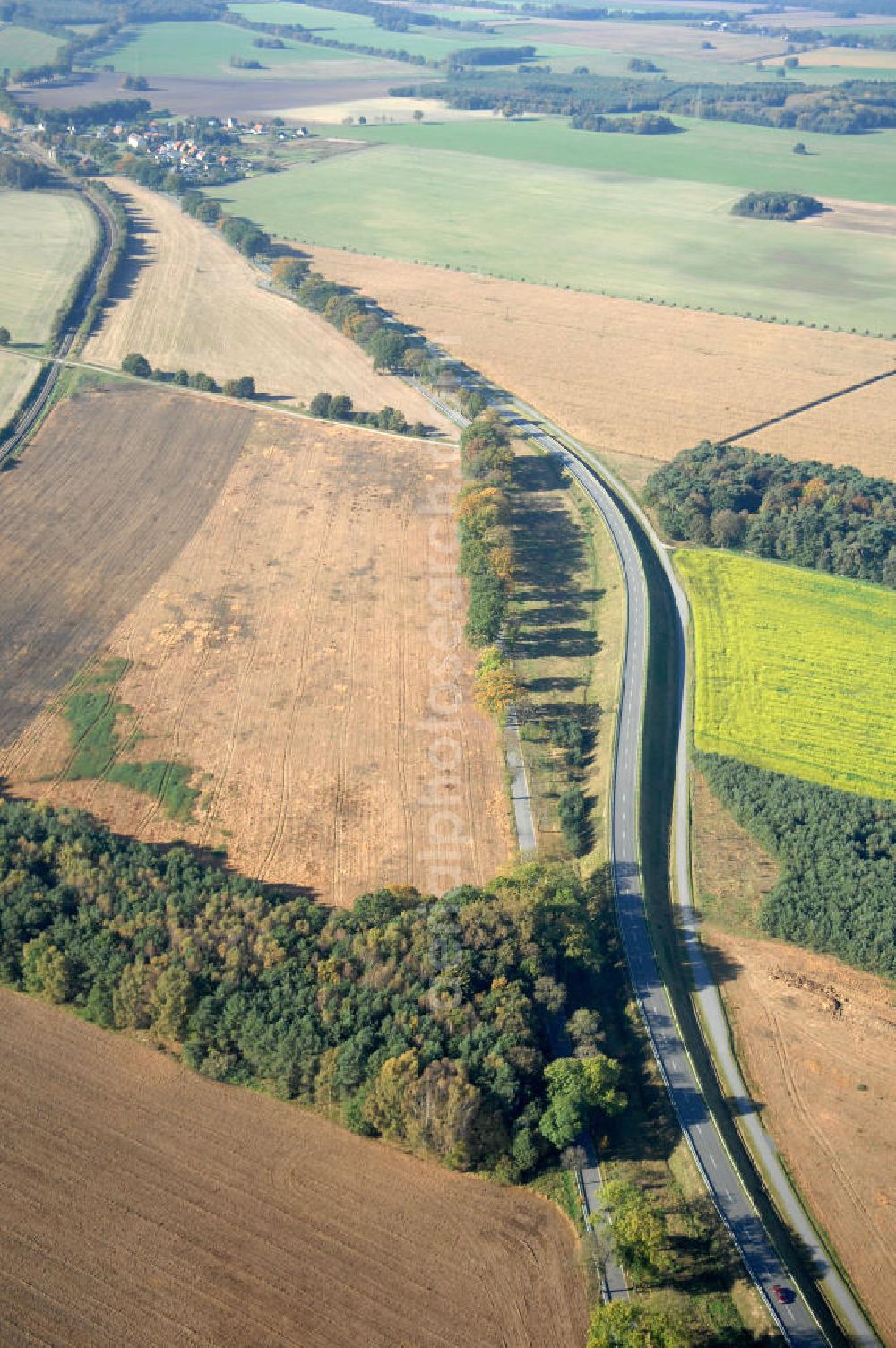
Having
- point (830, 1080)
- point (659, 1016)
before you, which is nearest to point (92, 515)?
point (659, 1016)

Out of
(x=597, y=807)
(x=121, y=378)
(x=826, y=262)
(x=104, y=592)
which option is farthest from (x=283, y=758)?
(x=826, y=262)

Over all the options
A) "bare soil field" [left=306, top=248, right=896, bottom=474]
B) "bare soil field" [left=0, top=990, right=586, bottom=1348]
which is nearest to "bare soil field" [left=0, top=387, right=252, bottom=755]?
"bare soil field" [left=0, top=990, right=586, bottom=1348]

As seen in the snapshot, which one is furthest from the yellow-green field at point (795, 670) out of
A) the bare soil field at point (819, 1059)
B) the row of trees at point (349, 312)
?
the row of trees at point (349, 312)

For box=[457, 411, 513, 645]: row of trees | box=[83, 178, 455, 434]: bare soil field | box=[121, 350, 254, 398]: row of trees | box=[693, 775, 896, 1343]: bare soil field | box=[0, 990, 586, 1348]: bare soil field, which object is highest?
box=[83, 178, 455, 434]: bare soil field

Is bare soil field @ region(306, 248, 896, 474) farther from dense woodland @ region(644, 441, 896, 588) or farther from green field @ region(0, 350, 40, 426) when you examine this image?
green field @ region(0, 350, 40, 426)

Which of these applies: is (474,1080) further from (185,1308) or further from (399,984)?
(185,1308)

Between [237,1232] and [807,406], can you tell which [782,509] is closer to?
[807,406]
